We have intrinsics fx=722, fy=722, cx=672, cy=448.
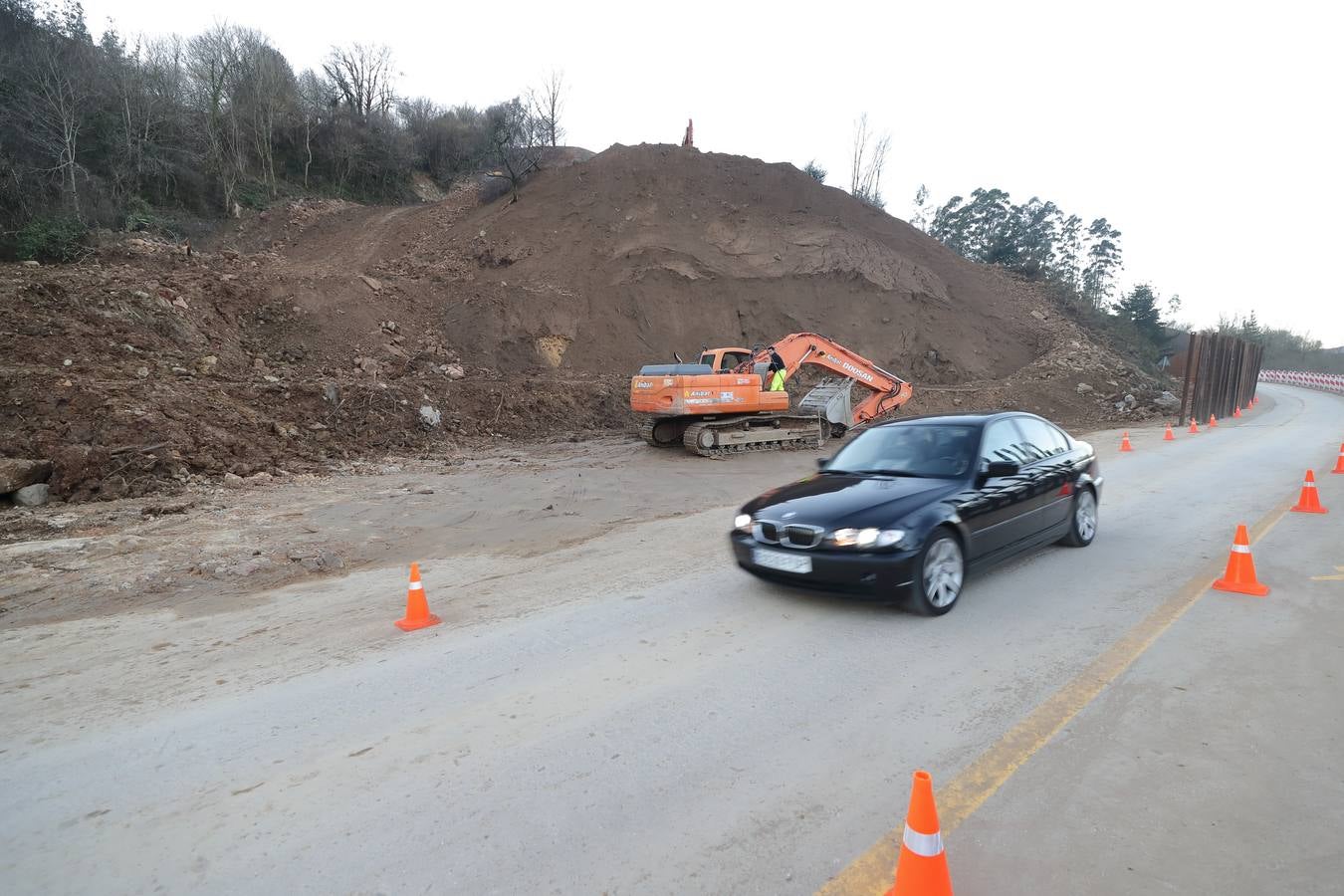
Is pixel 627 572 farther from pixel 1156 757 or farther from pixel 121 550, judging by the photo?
pixel 121 550

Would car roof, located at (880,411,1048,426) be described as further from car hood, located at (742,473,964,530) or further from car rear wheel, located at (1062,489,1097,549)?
car rear wheel, located at (1062,489,1097,549)

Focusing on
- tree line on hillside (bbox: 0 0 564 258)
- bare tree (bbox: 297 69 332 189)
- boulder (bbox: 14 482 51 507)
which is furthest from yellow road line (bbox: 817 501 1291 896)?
bare tree (bbox: 297 69 332 189)

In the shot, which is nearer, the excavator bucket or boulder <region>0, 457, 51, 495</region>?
boulder <region>0, 457, 51, 495</region>

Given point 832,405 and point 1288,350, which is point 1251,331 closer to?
point 1288,350

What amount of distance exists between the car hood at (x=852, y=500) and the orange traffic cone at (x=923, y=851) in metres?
3.10

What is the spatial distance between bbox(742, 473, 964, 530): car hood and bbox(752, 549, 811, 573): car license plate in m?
0.26

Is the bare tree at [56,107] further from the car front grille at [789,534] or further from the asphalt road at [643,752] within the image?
the car front grille at [789,534]

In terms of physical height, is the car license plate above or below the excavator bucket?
below

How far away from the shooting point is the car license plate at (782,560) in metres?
5.29

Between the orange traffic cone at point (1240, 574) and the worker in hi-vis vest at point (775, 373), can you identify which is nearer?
the orange traffic cone at point (1240, 574)

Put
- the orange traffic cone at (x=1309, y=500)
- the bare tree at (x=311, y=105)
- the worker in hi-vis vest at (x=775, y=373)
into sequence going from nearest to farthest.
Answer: the orange traffic cone at (x=1309, y=500) → the worker in hi-vis vest at (x=775, y=373) → the bare tree at (x=311, y=105)

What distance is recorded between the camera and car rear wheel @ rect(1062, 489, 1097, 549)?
7012 mm

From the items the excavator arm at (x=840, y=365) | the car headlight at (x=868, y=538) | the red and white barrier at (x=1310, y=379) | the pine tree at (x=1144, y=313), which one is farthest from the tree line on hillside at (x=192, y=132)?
the red and white barrier at (x=1310, y=379)

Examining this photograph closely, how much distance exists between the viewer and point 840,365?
55.6 feet
